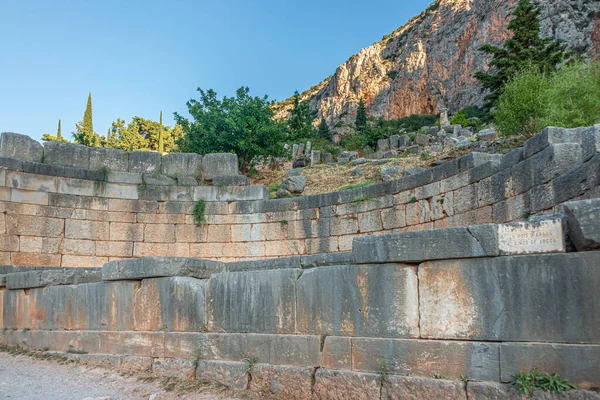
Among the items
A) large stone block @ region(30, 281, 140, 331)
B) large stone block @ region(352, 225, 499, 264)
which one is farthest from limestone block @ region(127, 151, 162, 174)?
large stone block @ region(352, 225, 499, 264)

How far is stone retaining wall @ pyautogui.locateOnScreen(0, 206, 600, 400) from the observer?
422cm

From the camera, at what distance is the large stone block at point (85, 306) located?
296 inches

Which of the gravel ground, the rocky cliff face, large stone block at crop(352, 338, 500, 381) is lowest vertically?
the gravel ground

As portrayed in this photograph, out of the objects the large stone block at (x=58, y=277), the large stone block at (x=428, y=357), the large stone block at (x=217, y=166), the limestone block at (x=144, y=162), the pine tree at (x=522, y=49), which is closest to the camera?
the large stone block at (x=428, y=357)

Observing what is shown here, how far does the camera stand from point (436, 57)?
203 ft

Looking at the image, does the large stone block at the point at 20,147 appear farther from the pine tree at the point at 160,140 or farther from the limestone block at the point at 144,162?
the pine tree at the point at 160,140

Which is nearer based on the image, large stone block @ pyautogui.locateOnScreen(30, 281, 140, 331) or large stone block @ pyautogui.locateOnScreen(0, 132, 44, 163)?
large stone block @ pyautogui.locateOnScreen(30, 281, 140, 331)

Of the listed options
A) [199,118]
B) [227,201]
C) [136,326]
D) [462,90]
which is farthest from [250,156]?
[462,90]

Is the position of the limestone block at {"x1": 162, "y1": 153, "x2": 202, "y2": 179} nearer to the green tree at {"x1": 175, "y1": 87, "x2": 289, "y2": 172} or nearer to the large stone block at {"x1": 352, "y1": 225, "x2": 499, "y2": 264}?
the green tree at {"x1": 175, "y1": 87, "x2": 289, "y2": 172}

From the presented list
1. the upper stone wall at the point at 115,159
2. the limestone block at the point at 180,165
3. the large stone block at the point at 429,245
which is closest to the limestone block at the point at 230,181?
the upper stone wall at the point at 115,159

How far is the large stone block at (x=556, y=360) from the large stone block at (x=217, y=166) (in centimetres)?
1162

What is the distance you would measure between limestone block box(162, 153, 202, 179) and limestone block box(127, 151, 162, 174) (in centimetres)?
19

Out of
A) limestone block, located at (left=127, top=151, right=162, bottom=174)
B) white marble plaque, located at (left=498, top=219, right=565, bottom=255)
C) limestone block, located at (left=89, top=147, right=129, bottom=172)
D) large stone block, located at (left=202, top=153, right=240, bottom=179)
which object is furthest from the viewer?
large stone block, located at (left=202, top=153, right=240, bottom=179)

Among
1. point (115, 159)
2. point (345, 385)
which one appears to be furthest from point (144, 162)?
point (345, 385)
